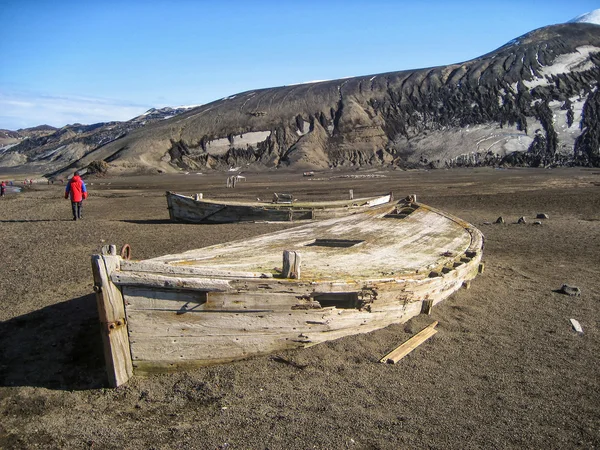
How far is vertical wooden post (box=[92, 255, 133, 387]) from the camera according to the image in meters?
4.89

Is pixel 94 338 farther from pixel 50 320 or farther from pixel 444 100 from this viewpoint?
pixel 444 100

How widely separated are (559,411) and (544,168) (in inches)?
1602

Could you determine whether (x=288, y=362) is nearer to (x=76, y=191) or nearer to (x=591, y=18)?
(x=76, y=191)

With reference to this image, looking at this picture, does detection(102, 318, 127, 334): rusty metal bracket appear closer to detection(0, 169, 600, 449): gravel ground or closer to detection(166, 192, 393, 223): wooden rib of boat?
detection(0, 169, 600, 449): gravel ground

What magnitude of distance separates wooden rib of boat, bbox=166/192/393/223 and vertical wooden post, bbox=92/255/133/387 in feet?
35.8

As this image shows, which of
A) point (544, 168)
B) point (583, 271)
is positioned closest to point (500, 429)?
point (583, 271)

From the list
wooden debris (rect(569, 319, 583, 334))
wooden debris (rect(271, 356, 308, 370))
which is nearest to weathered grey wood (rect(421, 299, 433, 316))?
wooden debris (rect(569, 319, 583, 334))

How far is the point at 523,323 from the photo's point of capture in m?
6.98

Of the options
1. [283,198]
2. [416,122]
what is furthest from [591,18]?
[283,198]

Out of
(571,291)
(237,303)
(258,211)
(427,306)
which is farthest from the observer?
(258,211)

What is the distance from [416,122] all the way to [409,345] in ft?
164

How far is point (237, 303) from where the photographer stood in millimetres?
5254

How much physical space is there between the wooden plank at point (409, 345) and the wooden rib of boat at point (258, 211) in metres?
9.31

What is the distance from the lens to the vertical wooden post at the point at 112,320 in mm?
4891
